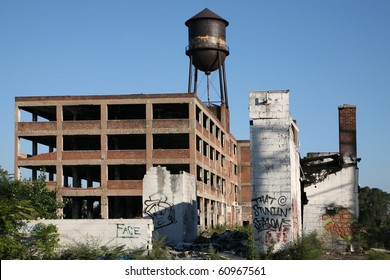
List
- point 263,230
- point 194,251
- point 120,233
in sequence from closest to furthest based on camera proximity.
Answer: point 263,230, point 120,233, point 194,251

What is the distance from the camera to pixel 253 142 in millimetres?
18453

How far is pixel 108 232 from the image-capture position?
63.8 feet

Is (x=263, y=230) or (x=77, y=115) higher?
(x=77, y=115)

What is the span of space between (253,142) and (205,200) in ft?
98.2

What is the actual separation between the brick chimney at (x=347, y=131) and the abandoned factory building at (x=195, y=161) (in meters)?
0.04

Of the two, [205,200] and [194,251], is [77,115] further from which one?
[194,251]

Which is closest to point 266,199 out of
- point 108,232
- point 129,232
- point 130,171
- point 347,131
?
point 129,232

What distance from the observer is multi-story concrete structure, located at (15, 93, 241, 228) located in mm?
41438

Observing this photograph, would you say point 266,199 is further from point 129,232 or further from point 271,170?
point 129,232

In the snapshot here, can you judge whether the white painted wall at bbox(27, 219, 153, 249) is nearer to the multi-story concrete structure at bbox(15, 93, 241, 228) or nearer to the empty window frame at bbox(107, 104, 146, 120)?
the multi-story concrete structure at bbox(15, 93, 241, 228)

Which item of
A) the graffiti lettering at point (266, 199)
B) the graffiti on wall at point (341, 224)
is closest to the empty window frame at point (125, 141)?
the graffiti on wall at point (341, 224)

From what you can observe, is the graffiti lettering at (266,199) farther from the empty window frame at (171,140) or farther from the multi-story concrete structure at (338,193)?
the empty window frame at (171,140)

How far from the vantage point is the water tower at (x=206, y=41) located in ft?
156
